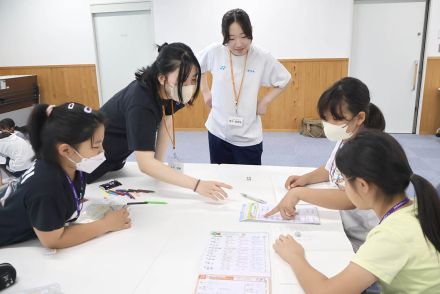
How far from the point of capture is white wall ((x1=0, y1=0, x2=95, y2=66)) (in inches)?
225

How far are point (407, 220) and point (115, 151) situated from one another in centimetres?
132

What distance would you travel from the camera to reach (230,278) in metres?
1.01

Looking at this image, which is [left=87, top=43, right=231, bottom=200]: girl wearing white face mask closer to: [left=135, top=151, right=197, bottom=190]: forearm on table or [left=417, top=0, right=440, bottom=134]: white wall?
[left=135, top=151, right=197, bottom=190]: forearm on table

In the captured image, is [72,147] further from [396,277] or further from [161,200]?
[396,277]

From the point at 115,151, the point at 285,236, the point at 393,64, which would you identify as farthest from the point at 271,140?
the point at 285,236

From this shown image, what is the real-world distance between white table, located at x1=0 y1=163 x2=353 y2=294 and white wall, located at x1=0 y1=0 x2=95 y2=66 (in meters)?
4.89

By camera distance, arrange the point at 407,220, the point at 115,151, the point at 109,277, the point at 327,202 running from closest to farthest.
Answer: the point at 407,220, the point at 109,277, the point at 327,202, the point at 115,151

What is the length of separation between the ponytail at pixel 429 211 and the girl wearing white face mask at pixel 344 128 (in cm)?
49

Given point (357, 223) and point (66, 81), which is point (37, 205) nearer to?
point (357, 223)

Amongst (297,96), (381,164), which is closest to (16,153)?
(381,164)

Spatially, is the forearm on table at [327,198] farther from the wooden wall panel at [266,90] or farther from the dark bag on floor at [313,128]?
the dark bag on floor at [313,128]

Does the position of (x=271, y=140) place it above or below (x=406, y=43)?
below

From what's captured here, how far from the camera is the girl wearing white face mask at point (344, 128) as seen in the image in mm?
1397

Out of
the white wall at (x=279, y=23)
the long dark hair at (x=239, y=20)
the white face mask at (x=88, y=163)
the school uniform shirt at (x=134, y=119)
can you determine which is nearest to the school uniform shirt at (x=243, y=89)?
the long dark hair at (x=239, y=20)
